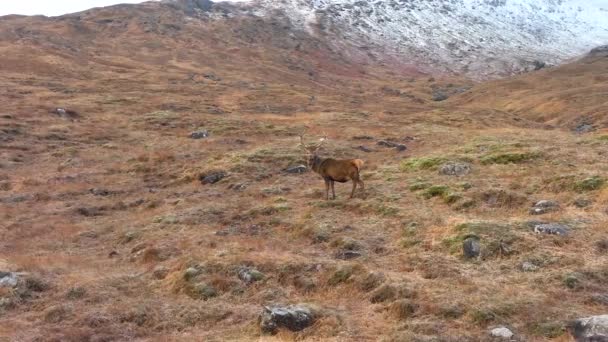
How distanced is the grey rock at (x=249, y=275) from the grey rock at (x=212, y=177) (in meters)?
12.5

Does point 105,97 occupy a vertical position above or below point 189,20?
below

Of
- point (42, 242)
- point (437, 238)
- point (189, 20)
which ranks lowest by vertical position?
point (42, 242)

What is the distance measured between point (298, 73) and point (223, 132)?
59.8m

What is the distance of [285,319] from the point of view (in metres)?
10.2

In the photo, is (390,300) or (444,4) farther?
(444,4)

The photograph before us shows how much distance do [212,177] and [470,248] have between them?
14892 mm

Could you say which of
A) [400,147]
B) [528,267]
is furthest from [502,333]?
[400,147]

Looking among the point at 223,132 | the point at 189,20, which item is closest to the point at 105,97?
the point at 223,132

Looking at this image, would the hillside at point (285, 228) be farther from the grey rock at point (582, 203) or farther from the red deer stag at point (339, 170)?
the red deer stag at point (339, 170)

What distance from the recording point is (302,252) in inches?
569

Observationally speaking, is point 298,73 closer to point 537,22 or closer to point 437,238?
point 437,238

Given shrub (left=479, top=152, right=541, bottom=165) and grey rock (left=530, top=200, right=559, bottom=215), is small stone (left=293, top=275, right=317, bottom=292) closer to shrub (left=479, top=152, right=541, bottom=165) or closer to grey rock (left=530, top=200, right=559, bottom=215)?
grey rock (left=530, top=200, right=559, bottom=215)

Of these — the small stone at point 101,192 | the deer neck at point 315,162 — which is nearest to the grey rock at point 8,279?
the deer neck at point 315,162

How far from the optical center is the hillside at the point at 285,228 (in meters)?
10.6
